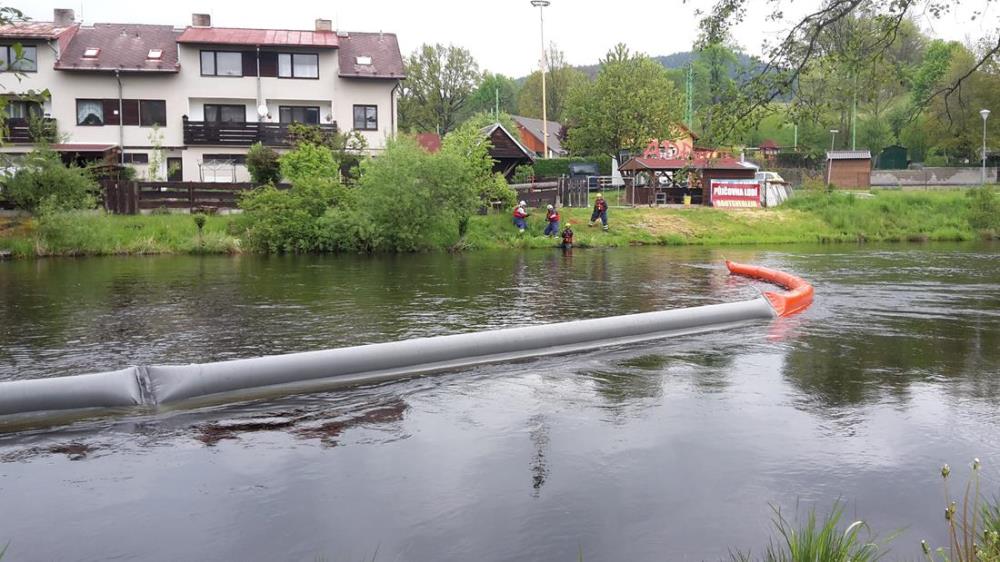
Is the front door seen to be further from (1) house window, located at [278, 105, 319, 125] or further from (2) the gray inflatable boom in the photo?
(2) the gray inflatable boom

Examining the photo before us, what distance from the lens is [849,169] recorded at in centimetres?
5528

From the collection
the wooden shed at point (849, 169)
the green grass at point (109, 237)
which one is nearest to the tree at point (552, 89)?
the wooden shed at point (849, 169)

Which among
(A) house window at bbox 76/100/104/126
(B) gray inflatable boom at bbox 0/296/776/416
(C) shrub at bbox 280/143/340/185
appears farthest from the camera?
(A) house window at bbox 76/100/104/126

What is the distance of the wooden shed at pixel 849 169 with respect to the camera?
55.1 metres

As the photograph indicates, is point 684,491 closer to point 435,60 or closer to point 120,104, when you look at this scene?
point 120,104

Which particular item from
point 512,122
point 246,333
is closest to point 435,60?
point 512,122

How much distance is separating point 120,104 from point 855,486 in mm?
42330

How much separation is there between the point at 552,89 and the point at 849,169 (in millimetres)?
49525

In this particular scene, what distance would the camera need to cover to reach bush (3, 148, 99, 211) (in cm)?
3053

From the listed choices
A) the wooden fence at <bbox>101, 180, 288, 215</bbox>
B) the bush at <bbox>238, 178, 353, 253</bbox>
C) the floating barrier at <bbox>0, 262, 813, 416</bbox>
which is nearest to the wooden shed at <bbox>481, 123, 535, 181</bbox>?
the wooden fence at <bbox>101, 180, 288, 215</bbox>

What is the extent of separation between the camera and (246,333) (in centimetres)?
1367

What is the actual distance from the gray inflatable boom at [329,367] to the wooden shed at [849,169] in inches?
1799

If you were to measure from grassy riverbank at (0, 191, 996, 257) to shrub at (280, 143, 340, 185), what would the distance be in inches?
117

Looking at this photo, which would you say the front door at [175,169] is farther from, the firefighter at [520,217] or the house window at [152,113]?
the firefighter at [520,217]
